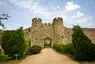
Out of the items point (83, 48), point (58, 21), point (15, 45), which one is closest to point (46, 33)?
point (58, 21)

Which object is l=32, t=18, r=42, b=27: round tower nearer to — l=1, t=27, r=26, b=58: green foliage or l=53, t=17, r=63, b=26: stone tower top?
l=53, t=17, r=63, b=26: stone tower top

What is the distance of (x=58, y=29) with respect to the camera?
41.1m

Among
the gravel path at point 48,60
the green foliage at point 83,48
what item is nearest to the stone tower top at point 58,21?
the gravel path at point 48,60

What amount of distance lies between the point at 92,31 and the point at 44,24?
16.5 meters

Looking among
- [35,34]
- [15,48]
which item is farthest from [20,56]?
[35,34]

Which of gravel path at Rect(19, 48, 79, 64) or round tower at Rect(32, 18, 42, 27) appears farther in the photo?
round tower at Rect(32, 18, 42, 27)

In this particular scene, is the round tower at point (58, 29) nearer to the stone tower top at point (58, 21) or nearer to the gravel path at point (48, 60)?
the stone tower top at point (58, 21)

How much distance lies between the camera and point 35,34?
40.4 m

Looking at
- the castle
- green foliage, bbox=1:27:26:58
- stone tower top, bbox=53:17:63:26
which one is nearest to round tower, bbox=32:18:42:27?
the castle

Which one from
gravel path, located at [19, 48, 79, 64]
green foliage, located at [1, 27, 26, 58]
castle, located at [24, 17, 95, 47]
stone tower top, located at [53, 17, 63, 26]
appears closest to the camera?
gravel path, located at [19, 48, 79, 64]

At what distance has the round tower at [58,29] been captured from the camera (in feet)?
133

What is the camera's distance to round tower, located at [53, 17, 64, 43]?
4059 cm

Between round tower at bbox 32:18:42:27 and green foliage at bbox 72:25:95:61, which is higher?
round tower at bbox 32:18:42:27

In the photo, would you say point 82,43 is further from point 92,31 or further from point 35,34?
point 92,31
